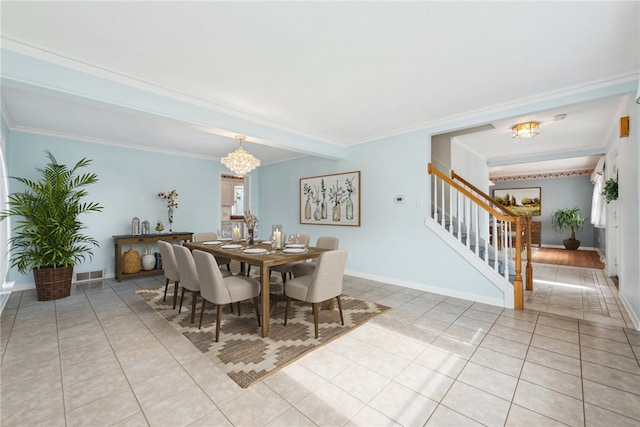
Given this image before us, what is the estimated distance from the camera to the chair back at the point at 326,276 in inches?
100

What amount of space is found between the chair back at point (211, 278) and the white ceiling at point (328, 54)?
5.02 feet

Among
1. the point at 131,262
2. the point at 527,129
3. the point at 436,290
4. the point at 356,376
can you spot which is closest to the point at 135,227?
the point at 131,262

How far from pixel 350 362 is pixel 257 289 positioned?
116 cm

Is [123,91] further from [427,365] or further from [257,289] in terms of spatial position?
[427,365]

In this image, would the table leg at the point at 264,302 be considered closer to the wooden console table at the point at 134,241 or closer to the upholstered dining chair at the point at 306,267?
the upholstered dining chair at the point at 306,267

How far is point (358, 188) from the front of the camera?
4855 millimetres

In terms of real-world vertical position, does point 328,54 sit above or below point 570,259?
above

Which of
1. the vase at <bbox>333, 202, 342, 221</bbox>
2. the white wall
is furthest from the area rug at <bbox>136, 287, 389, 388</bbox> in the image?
the white wall

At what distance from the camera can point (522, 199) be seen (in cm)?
943

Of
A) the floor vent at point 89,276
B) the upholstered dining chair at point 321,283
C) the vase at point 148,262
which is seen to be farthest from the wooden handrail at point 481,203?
the floor vent at point 89,276

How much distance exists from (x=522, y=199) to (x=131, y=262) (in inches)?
446

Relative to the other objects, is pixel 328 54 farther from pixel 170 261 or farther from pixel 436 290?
pixel 436 290

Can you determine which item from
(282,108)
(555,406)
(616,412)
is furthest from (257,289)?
(616,412)

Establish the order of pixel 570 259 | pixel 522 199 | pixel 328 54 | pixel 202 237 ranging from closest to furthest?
1. pixel 328 54
2. pixel 202 237
3. pixel 570 259
4. pixel 522 199
